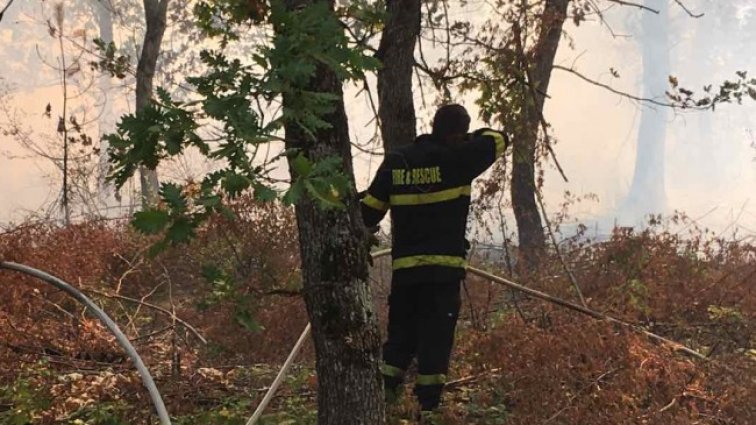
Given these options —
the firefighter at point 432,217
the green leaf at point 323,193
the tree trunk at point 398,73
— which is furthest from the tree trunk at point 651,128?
the green leaf at point 323,193

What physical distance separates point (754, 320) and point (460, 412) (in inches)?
131

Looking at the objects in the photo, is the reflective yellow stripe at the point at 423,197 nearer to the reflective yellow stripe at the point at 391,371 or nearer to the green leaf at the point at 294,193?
the reflective yellow stripe at the point at 391,371

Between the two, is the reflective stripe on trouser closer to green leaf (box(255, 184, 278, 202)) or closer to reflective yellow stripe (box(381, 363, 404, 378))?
reflective yellow stripe (box(381, 363, 404, 378))

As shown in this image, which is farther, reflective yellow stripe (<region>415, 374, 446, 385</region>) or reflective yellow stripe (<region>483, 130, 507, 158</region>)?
reflective yellow stripe (<region>483, 130, 507, 158</region>)

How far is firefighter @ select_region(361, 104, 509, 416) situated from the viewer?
13.5 ft

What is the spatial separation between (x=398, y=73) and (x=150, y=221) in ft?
10.8

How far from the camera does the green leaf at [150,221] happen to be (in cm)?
165

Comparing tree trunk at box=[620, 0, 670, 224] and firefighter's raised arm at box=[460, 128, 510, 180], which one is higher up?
tree trunk at box=[620, 0, 670, 224]

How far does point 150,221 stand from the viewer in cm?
166

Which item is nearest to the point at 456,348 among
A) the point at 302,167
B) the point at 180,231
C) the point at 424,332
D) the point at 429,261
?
the point at 424,332

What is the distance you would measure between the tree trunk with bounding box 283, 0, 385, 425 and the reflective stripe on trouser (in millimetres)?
1199

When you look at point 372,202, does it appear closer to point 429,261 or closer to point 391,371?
point 429,261

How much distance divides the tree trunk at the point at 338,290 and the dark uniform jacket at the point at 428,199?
119cm

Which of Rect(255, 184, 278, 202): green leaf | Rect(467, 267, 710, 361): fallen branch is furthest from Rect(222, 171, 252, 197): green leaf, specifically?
Rect(467, 267, 710, 361): fallen branch
